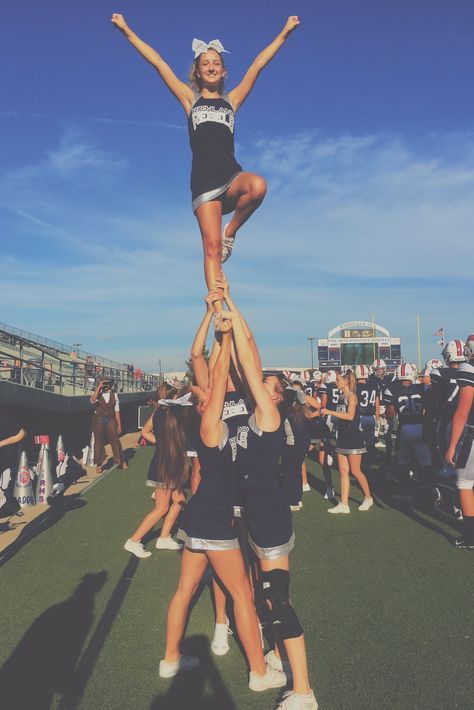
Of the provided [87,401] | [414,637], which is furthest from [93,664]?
[87,401]

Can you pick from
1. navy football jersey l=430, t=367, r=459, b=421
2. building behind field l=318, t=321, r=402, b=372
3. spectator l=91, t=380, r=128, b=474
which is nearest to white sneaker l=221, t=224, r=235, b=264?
navy football jersey l=430, t=367, r=459, b=421

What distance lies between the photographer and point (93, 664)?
11.8ft

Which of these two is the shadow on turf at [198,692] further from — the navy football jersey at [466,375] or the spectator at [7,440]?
the spectator at [7,440]

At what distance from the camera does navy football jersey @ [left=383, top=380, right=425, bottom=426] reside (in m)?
7.97

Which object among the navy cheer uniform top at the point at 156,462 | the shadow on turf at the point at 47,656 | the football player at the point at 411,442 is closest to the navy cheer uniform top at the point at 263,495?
the shadow on turf at the point at 47,656

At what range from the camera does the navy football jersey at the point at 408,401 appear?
7.97 m

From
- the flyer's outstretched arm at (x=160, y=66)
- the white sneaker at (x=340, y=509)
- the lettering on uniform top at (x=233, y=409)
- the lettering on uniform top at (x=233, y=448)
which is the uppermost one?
the flyer's outstretched arm at (x=160, y=66)

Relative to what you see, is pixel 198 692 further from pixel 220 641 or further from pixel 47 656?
pixel 47 656

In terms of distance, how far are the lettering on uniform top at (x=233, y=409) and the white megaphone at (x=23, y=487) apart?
6.21 m

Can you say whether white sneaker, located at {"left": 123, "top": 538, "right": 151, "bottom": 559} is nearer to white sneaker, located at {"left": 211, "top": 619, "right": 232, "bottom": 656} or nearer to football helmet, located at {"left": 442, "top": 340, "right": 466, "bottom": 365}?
white sneaker, located at {"left": 211, "top": 619, "right": 232, "bottom": 656}

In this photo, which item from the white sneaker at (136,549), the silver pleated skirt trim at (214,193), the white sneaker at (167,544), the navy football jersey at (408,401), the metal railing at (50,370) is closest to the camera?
the silver pleated skirt trim at (214,193)

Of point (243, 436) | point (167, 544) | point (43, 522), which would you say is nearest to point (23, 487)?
point (43, 522)

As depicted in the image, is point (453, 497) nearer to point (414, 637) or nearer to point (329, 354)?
point (414, 637)

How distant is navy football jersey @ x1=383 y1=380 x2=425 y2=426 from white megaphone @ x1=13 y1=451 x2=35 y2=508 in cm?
596
